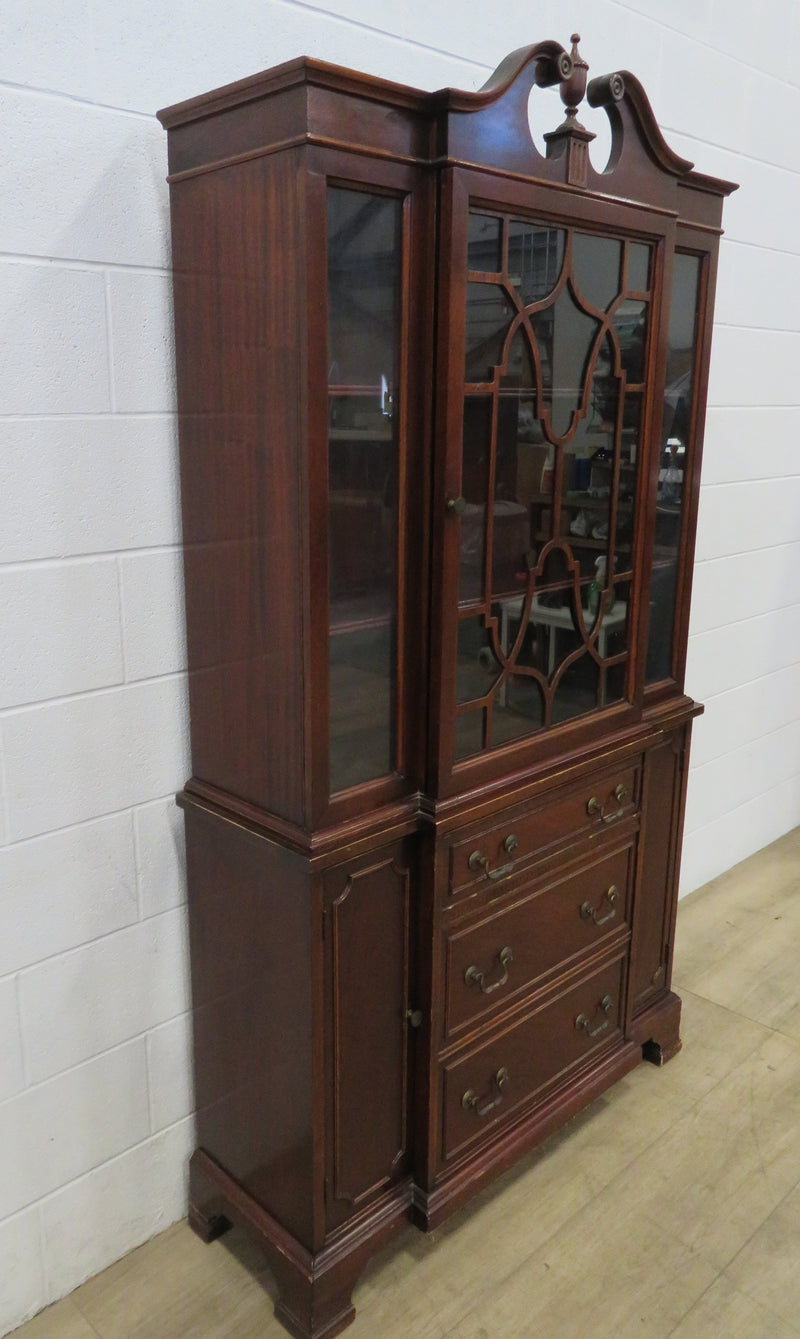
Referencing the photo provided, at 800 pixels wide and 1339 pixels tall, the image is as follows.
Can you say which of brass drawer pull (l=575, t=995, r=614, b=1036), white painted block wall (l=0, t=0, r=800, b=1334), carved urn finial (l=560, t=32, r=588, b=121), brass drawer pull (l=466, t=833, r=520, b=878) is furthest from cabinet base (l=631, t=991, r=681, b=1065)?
carved urn finial (l=560, t=32, r=588, b=121)

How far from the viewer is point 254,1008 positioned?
1.62m

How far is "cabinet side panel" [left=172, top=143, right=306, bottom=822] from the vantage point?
4.27 ft

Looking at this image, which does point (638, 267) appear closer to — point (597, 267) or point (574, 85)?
point (597, 267)

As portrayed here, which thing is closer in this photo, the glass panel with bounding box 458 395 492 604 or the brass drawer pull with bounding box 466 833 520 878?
the glass panel with bounding box 458 395 492 604

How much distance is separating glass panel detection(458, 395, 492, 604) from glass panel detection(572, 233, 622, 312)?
286 millimetres

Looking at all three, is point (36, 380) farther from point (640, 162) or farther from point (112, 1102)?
point (112, 1102)

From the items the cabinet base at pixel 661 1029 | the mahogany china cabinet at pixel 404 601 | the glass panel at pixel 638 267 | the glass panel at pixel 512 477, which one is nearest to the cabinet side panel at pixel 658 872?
the cabinet base at pixel 661 1029

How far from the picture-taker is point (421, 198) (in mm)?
1353

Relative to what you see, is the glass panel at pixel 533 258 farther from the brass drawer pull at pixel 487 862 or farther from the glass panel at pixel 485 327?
the brass drawer pull at pixel 487 862

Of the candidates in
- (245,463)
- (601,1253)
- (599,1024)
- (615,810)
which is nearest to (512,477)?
(245,463)

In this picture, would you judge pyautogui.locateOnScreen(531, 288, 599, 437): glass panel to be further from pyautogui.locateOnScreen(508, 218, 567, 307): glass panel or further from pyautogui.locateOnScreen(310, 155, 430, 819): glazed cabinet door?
pyautogui.locateOnScreen(310, 155, 430, 819): glazed cabinet door


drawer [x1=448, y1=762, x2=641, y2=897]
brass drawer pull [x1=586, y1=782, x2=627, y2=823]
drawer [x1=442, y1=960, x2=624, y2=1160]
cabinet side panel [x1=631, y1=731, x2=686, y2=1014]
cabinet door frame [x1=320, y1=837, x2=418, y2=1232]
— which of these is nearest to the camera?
cabinet door frame [x1=320, y1=837, x2=418, y2=1232]

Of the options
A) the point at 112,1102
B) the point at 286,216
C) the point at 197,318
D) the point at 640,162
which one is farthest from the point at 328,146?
the point at 112,1102

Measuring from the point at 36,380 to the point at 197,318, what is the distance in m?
0.24
